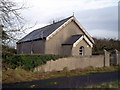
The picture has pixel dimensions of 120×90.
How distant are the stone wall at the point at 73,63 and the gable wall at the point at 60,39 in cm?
567

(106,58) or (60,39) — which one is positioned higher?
(60,39)

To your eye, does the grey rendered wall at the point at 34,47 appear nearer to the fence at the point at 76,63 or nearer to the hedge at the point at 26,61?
the hedge at the point at 26,61

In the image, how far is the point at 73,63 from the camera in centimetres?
2364

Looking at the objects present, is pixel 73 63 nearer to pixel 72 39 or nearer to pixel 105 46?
pixel 72 39

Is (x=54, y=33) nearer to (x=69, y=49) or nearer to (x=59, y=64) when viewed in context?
(x=69, y=49)

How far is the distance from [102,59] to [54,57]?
7.55 metres

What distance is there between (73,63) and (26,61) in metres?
6.16

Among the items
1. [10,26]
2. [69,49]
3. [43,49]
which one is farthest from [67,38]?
[10,26]

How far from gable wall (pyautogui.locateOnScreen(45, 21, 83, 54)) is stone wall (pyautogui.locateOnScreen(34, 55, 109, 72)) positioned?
5674 millimetres

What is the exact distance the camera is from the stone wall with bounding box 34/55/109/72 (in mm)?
21828

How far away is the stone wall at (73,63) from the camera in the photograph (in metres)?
21.8

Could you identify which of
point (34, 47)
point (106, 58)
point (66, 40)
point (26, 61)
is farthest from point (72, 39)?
point (26, 61)

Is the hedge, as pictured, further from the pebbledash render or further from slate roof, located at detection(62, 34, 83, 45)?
slate roof, located at detection(62, 34, 83, 45)

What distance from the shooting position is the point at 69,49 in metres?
28.4
